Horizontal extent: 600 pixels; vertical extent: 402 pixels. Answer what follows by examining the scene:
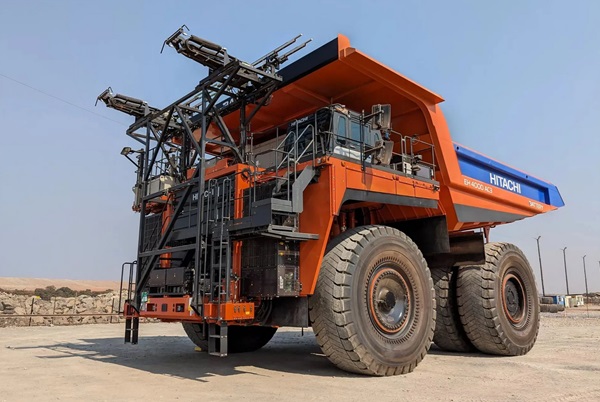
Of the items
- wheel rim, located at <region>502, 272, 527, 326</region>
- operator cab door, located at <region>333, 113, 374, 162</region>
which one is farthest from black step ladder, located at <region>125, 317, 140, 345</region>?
wheel rim, located at <region>502, 272, 527, 326</region>

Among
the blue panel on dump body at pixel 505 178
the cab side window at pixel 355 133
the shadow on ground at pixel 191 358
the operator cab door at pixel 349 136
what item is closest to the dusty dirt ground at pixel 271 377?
the shadow on ground at pixel 191 358

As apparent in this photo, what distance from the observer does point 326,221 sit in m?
6.90

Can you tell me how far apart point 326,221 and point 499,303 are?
4859 mm

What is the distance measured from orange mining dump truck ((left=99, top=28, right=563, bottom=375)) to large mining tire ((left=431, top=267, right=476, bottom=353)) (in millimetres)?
29

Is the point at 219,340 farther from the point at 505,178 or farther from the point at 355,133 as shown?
the point at 505,178

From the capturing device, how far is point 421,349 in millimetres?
7500

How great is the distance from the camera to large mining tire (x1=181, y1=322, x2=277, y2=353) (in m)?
9.82

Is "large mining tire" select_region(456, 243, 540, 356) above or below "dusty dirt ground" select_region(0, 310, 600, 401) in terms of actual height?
above

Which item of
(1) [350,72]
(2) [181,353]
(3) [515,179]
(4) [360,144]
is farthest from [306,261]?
(3) [515,179]

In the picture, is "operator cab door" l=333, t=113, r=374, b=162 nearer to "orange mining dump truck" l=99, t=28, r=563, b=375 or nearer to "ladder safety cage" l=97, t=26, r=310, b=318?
"orange mining dump truck" l=99, t=28, r=563, b=375

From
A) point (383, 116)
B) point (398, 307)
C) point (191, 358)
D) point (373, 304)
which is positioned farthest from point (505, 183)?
point (191, 358)

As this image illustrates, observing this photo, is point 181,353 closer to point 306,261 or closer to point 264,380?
point 264,380

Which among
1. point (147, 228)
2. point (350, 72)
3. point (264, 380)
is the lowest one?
point (264, 380)

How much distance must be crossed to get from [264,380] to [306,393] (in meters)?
1.08
